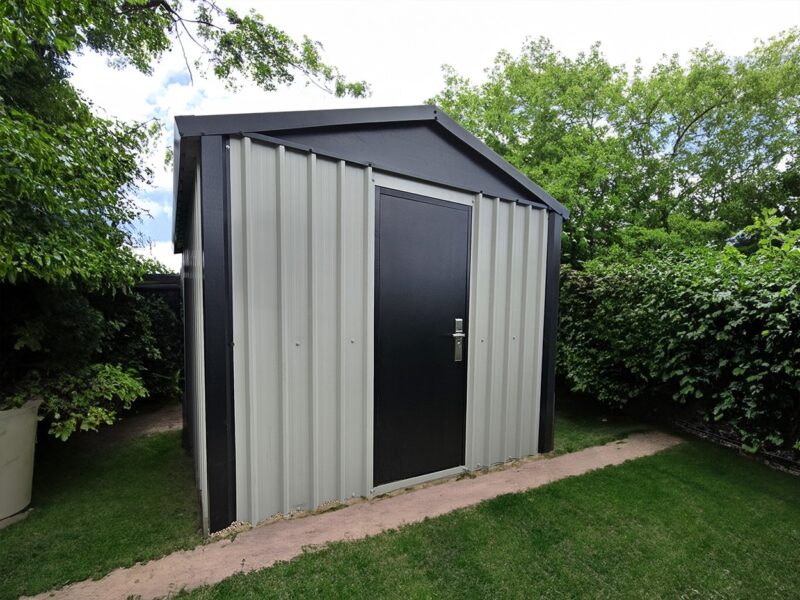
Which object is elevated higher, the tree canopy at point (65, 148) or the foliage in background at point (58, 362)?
the tree canopy at point (65, 148)

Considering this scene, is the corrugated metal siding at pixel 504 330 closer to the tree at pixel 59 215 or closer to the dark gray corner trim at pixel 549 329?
the dark gray corner trim at pixel 549 329

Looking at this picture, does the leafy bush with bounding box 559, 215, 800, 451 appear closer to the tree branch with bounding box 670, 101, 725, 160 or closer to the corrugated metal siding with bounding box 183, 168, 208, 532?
the corrugated metal siding with bounding box 183, 168, 208, 532

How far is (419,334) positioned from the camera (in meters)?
2.57

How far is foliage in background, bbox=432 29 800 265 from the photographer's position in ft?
28.9

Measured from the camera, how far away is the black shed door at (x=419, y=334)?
95.9 inches

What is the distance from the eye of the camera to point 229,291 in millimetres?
1914

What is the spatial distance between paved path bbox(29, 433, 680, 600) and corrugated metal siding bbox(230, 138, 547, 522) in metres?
0.15

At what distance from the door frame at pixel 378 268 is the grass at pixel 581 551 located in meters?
0.44

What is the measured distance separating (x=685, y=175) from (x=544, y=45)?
5197 millimetres

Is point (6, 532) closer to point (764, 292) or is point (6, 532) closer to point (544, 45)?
point (764, 292)

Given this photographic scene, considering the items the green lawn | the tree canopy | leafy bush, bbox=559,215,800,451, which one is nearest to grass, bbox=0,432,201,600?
the green lawn

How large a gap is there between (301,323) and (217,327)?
17.5 inches

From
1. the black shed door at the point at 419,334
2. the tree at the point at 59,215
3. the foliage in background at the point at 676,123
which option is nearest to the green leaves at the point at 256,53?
the tree at the point at 59,215

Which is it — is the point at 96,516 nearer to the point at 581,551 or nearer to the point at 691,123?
the point at 581,551
